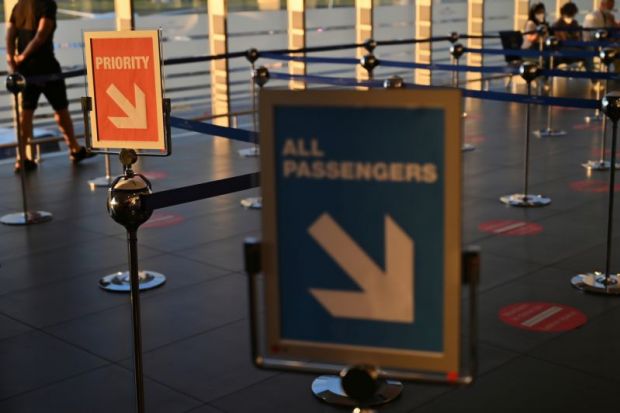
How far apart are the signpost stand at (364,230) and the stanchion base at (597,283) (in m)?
3.95

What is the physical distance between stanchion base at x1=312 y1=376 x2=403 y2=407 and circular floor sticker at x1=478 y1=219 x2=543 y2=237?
3167 millimetres

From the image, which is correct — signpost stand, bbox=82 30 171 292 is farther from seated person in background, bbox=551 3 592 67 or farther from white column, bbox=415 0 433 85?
seated person in background, bbox=551 3 592 67

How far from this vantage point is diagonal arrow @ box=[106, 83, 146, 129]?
5.45m

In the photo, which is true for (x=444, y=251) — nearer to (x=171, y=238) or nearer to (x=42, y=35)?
(x=171, y=238)

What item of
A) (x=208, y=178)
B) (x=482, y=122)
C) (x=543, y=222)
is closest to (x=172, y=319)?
(x=543, y=222)

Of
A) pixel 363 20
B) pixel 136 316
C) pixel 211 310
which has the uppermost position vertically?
pixel 363 20

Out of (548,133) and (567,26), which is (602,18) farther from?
(548,133)

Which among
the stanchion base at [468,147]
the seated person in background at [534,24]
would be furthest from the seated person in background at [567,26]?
the stanchion base at [468,147]

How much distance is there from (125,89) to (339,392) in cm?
230

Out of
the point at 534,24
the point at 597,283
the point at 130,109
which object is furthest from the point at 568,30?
the point at 130,109

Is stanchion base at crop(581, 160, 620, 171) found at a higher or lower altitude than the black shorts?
lower

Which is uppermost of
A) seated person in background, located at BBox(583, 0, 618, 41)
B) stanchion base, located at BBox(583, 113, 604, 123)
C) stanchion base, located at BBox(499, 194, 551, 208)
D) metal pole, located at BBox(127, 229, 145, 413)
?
seated person in background, located at BBox(583, 0, 618, 41)

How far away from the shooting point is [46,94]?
10.2 meters

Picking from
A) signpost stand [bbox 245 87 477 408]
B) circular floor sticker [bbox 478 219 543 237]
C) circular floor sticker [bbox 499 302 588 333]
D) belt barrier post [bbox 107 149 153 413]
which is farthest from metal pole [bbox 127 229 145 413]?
circular floor sticker [bbox 478 219 543 237]
